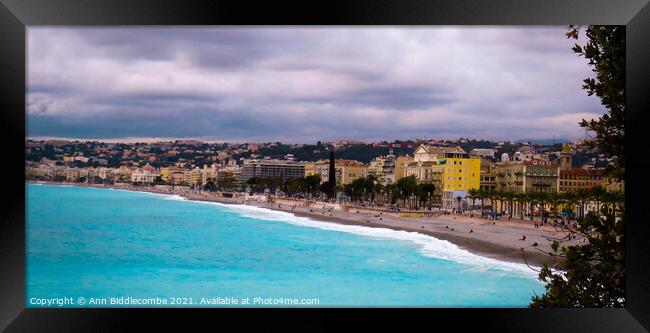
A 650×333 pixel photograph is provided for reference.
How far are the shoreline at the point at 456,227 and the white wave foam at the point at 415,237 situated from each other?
0.33 feet

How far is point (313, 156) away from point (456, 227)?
3532mm

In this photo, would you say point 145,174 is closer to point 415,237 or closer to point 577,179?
point 415,237

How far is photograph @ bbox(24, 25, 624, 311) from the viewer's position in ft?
40.7

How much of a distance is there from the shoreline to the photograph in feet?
0.14

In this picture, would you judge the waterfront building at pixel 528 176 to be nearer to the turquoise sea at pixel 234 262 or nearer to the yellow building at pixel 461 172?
the yellow building at pixel 461 172

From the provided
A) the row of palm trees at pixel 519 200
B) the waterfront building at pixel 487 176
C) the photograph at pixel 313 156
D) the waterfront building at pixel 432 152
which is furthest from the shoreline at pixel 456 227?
the waterfront building at pixel 432 152

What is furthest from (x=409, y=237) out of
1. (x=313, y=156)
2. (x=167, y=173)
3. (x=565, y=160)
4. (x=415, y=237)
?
(x=167, y=173)

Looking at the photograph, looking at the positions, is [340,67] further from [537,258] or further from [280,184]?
[537,258]

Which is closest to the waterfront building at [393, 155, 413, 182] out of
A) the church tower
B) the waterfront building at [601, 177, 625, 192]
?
the church tower

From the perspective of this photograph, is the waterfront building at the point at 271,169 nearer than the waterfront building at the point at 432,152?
No

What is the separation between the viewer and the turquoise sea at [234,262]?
1307 cm

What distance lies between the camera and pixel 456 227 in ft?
46.2
